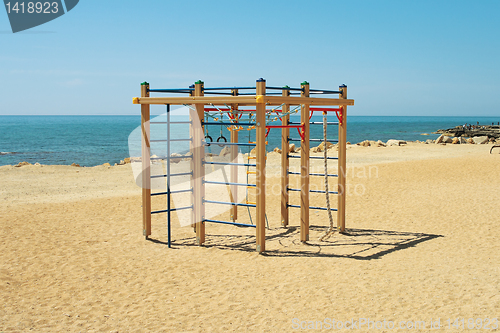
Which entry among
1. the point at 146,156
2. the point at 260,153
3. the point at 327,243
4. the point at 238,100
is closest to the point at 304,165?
the point at 260,153

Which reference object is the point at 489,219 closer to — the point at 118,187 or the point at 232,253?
the point at 232,253

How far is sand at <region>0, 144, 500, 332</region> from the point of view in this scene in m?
5.24

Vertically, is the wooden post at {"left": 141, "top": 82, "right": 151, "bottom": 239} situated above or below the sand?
above

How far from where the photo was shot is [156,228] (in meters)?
9.53

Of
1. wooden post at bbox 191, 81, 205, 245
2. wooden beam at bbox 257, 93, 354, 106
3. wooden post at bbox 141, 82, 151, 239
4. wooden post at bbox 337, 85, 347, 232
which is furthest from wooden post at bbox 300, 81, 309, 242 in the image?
wooden post at bbox 141, 82, 151, 239

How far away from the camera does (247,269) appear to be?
22.4 feet

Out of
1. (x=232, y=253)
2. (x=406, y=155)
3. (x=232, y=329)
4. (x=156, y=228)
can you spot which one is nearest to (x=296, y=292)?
(x=232, y=329)

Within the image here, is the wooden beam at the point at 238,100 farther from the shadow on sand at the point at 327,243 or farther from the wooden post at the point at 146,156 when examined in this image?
the shadow on sand at the point at 327,243

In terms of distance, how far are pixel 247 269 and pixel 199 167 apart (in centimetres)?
210

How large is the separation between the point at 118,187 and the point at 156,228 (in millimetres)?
6206

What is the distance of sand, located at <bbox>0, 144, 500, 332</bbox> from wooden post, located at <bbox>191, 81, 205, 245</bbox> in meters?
0.58

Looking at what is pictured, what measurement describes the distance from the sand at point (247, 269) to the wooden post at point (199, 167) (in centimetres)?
58

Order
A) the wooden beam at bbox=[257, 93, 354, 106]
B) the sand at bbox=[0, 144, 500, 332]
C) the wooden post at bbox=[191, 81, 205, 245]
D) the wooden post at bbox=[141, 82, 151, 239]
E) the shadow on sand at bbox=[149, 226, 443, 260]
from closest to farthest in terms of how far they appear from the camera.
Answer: the sand at bbox=[0, 144, 500, 332], the wooden beam at bbox=[257, 93, 354, 106], the shadow on sand at bbox=[149, 226, 443, 260], the wooden post at bbox=[191, 81, 205, 245], the wooden post at bbox=[141, 82, 151, 239]

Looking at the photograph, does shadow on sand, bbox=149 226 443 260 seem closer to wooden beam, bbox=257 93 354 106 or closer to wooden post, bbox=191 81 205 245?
wooden post, bbox=191 81 205 245
